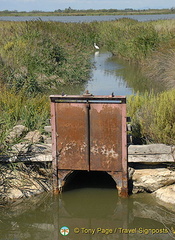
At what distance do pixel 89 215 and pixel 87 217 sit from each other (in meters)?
0.06

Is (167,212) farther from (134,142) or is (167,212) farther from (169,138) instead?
(134,142)

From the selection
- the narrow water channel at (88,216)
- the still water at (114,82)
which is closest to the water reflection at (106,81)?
the still water at (114,82)

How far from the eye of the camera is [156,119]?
6680 millimetres

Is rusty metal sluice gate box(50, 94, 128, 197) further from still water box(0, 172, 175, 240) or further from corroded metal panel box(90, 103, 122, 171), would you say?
still water box(0, 172, 175, 240)

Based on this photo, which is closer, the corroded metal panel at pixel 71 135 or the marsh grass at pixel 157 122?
the corroded metal panel at pixel 71 135

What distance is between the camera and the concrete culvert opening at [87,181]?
667 centimetres

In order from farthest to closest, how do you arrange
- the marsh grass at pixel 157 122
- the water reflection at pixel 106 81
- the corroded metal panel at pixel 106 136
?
the water reflection at pixel 106 81 → the marsh grass at pixel 157 122 → the corroded metal panel at pixel 106 136

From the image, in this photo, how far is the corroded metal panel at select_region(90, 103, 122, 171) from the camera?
5902 millimetres

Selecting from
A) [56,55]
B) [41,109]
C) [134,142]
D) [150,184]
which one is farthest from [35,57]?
[150,184]

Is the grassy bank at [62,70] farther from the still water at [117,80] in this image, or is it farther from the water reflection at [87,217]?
the water reflection at [87,217]

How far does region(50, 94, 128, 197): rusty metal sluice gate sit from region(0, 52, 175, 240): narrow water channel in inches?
14.1

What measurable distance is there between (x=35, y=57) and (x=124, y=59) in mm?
9236

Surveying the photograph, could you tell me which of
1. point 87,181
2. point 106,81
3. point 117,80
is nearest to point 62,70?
point 106,81

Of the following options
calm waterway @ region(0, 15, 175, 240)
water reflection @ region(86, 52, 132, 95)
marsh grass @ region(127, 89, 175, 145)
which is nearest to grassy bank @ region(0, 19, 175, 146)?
marsh grass @ region(127, 89, 175, 145)
